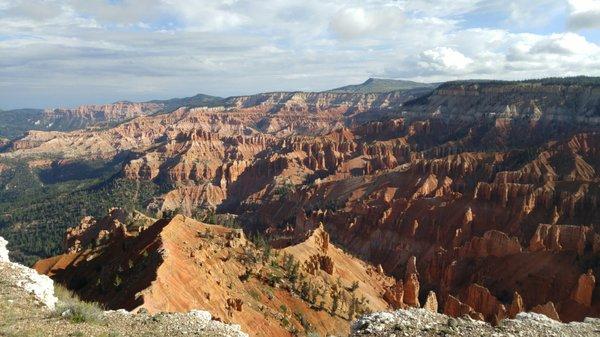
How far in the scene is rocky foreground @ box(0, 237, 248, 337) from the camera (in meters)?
16.6

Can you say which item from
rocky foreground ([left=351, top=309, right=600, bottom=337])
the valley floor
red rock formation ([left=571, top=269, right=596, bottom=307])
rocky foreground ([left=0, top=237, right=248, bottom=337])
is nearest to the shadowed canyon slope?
red rock formation ([left=571, top=269, right=596, bottom=307])

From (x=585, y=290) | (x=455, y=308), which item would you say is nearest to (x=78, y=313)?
(x=455, y=308)

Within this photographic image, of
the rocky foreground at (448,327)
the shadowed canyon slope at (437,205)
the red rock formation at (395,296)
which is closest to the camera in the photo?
the rocky foreground at (448,327)

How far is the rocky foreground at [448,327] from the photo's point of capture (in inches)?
712

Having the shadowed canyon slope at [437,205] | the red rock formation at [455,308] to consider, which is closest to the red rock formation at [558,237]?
the shadowed canyon slope at [437,205]

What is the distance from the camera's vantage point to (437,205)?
88.5 metres

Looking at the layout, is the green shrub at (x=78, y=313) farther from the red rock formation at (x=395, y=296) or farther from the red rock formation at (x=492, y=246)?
the red rock formation at (x=492, y=246)

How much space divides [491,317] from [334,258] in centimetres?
1853

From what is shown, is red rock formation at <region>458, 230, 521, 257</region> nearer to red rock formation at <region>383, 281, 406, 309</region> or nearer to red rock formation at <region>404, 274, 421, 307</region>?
red rock formation at <region>404, 274, 421, 307</region>

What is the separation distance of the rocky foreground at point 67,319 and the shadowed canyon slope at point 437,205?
7058 millimetres

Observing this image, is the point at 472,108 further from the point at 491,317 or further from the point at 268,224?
the point at 491,317

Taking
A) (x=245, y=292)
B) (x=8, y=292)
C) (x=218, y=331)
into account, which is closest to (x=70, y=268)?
(x=245, y=292)

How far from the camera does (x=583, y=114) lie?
503ft

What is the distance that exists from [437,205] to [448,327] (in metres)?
72.3
